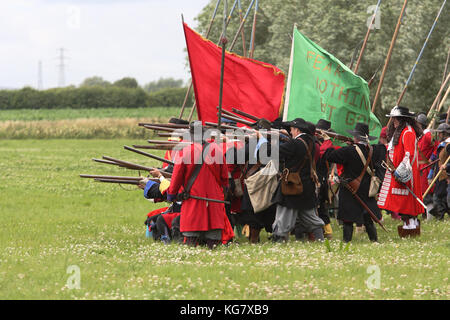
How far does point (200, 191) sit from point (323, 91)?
3.34m

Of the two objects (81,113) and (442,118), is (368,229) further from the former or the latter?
(81,113)

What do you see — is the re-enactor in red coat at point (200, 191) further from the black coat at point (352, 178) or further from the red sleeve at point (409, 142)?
the red sleeve at point (409, 142)

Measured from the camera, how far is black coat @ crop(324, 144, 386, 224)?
11766 millimetres

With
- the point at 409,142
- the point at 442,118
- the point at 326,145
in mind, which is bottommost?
the point at 326,145

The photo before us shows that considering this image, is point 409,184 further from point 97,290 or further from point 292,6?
point 292,6

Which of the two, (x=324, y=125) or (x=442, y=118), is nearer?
(x=324, y=125)

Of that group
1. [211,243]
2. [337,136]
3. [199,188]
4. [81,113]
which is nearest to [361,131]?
[337,136]

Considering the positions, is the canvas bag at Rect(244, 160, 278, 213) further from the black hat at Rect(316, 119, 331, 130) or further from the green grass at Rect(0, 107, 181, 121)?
the green grass at Rect(0, 107, 181, 121)

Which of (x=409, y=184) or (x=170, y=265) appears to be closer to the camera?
(x=170, y=265)

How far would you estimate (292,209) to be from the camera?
11.6m

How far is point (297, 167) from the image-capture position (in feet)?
37.7
